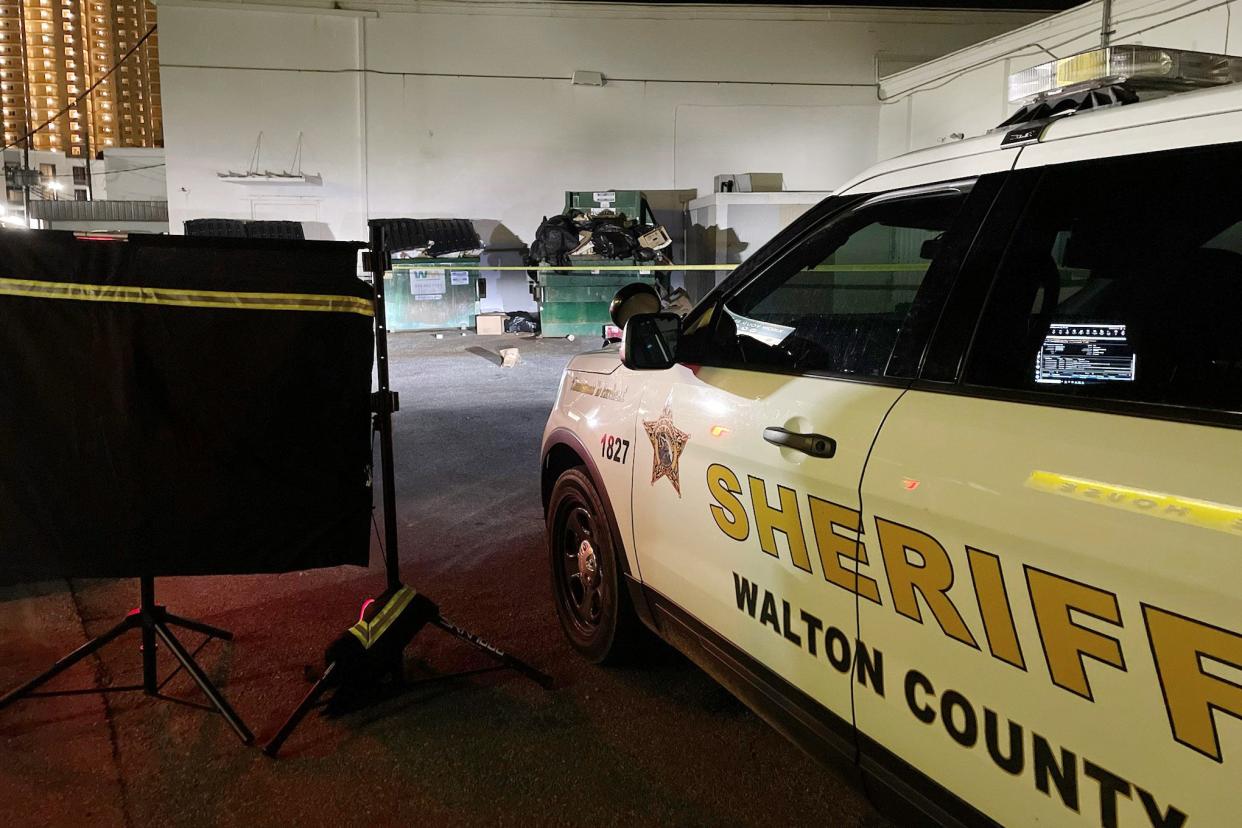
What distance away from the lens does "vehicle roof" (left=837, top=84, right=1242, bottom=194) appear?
5.30 feet

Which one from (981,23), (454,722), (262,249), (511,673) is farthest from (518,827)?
(981,23)

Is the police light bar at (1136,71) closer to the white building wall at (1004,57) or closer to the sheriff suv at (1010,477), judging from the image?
the sheriff suv at (1010,477)

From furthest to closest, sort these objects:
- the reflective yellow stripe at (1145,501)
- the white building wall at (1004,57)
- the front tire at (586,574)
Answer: the white building wall at (1004,57), the front tire at (586,574), the reflective yellow stripe at (1145,501)

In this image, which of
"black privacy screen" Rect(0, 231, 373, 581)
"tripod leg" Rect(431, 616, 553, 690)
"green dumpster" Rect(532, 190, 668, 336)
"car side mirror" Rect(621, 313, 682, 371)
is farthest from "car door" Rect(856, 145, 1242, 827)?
"green dumpster" Rect(532, 190, 668, 336)

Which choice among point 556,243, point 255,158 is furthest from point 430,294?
point 255,158

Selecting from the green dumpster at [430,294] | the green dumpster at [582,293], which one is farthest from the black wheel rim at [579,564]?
the green dumpster at [430,294]

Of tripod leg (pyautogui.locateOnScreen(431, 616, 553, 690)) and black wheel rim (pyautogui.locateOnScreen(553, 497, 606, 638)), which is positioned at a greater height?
black wheel rim (pyautogui.locateOnScreen(553, 497, 606, 638))

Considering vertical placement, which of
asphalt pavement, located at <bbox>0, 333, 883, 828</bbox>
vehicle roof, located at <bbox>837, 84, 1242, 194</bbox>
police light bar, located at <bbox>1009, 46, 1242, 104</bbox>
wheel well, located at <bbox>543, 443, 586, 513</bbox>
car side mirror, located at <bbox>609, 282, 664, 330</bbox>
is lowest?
asphalt pavement, located at <bbox>0, 333, 883, 828</bbox>

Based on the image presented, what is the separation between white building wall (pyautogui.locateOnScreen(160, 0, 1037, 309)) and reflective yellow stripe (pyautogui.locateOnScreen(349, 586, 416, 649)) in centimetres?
1686

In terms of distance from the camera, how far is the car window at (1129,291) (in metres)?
1.68

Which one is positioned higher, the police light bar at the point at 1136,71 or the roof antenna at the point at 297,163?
the roof antenna at the point at 297,163

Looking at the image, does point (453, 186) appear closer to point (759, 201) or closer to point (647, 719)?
point (759, 201)

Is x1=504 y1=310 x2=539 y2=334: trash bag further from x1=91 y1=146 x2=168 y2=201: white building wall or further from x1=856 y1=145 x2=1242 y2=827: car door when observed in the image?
x1=91 y1=146 x2=168 y2=201: white building wall

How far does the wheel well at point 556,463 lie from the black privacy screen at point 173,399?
92 centimetres
